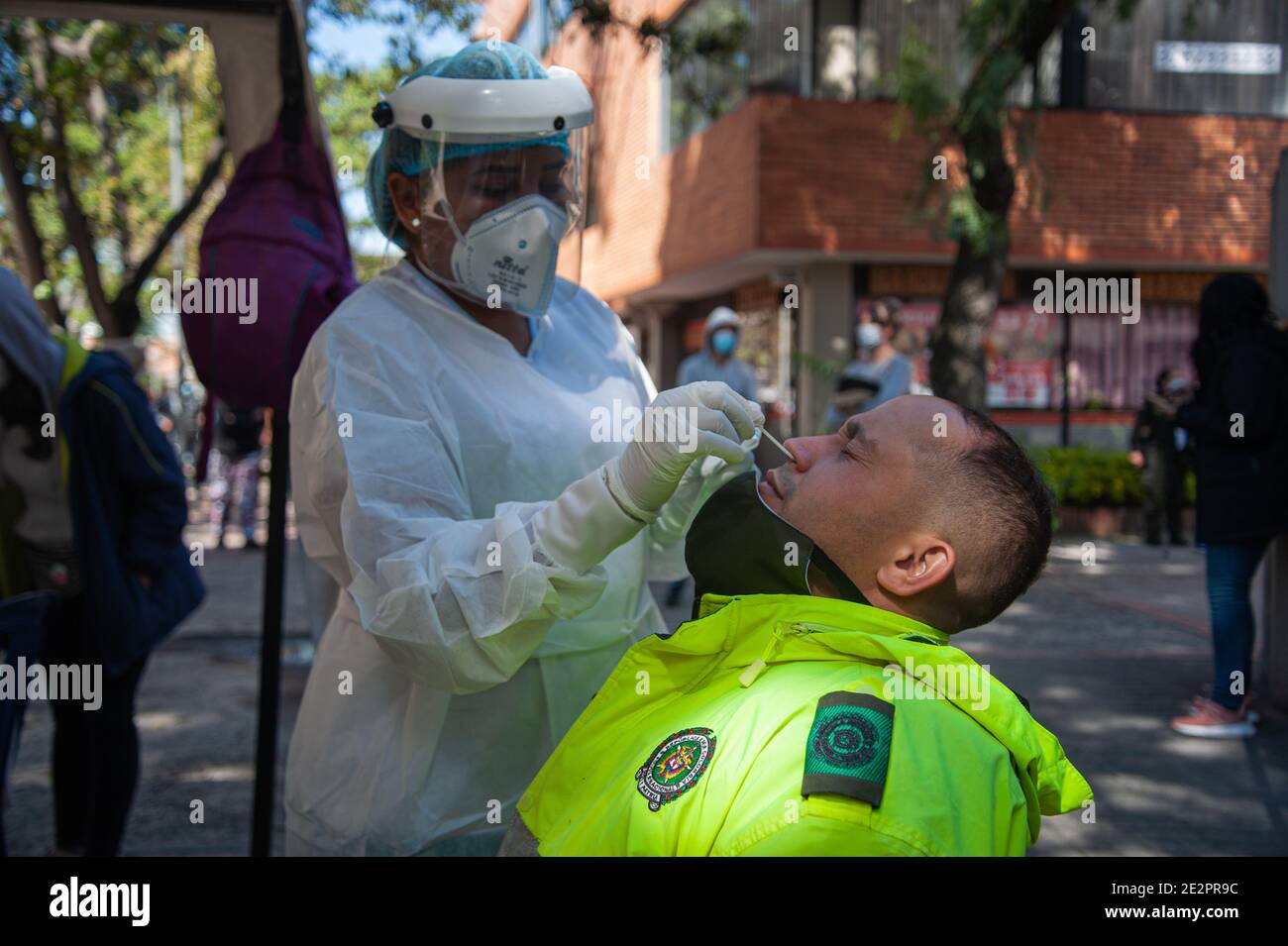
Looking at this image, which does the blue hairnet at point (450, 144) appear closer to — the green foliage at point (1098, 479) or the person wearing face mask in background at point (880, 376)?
the person wearing face mask in background at point (880, 376)

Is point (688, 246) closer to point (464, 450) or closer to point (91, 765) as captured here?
point (91, 765)

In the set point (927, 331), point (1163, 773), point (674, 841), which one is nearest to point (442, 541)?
point (674, 841)

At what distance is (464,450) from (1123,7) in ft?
29.2

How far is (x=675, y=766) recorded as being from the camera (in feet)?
4.81

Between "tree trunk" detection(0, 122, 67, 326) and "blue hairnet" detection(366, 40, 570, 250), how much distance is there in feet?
15.4

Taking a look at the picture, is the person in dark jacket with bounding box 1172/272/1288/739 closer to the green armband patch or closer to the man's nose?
the man's nose

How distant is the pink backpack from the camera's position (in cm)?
260

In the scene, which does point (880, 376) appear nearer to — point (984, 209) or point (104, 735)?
point (984, 209)

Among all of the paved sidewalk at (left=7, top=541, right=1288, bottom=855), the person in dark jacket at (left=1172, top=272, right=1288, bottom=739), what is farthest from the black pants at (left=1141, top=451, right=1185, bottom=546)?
the person in dark jacket at (left=1172, top=272, right=1288, bottom=739)

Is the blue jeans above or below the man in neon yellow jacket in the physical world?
below

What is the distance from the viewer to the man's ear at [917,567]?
1.66 m

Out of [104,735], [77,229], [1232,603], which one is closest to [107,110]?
[77,229]

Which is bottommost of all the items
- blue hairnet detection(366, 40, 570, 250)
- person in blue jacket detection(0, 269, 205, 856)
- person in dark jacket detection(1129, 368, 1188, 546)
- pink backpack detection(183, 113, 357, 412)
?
person in dark jacket detection(1129, 368, 1188, 546)
